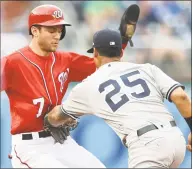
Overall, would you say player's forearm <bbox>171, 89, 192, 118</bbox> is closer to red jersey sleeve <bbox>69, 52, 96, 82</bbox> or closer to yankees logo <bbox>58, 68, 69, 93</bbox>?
yankees logo <bbox>58, 68, 69, 93</bbox>

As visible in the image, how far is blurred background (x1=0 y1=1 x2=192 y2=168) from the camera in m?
7.80

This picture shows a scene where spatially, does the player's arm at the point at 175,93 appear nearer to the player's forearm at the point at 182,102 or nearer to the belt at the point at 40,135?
the player's forearm at the point at 182,102

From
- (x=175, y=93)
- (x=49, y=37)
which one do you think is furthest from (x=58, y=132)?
(x=175, y=93)

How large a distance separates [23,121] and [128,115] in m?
1.14

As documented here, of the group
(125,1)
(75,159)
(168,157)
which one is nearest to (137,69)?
(168,157)

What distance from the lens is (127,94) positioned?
4223 mm

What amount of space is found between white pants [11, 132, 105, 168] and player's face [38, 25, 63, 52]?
740mm

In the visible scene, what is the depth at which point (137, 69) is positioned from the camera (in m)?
4.37

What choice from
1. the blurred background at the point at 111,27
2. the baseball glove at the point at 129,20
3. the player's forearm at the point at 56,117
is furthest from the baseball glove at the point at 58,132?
the blurred background at the point at 111,27

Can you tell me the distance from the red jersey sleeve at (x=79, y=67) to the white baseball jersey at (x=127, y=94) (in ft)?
3.48

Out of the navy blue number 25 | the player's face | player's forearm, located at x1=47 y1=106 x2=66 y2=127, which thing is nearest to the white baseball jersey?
the navy blue number 25

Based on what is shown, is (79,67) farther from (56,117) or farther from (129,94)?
(129,94)

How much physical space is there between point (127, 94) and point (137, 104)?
0.10 metres

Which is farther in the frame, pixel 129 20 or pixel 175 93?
pixel 129 20
